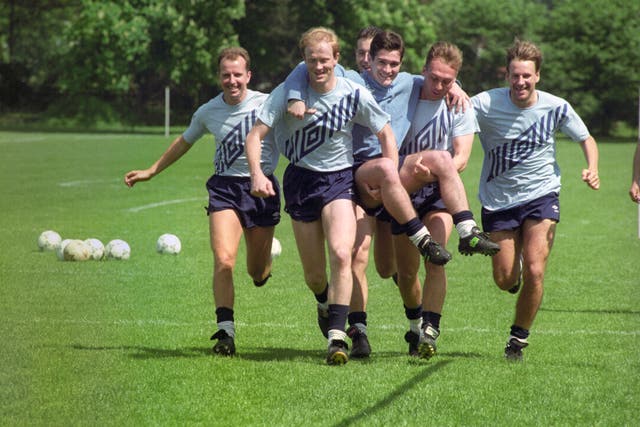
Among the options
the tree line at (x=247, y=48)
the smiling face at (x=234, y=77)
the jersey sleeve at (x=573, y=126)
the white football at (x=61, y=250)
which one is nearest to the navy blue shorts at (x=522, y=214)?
the jersey sleeve at (x=573, y=126)

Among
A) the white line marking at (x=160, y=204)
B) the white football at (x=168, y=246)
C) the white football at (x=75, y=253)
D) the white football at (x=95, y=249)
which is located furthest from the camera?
the white line marking at (x=160, y=204)

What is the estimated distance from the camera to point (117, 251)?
15.0 meters

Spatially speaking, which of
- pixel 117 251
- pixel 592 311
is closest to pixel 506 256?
pixel 592 311

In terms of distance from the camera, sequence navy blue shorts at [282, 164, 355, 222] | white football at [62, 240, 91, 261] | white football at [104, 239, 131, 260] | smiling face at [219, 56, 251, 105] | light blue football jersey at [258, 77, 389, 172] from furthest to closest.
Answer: white football at [104, 239, 131, 260]
white football at [62, 240, 91, 261]
smiling face at [219, 56, 251, 105]
navy blue shorts at [282, 164, 355, 222]
light blue football jersey at [258, 77, 389, 172]

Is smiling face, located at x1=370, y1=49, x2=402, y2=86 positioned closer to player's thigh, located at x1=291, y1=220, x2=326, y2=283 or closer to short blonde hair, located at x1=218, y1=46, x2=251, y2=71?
short blonde hair, located at x1=218, y1=46, x2=251, y2=71

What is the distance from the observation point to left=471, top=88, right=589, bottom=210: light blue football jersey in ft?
28.9

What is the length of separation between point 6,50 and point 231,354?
72.8m

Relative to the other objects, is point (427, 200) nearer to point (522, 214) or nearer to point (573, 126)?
point (522, 214)

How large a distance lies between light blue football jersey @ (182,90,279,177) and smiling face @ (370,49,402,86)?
0.92 m

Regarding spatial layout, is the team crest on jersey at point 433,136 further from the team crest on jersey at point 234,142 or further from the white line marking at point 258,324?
the white line marking at point 258,324

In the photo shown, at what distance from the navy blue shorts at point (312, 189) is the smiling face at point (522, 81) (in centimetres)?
135

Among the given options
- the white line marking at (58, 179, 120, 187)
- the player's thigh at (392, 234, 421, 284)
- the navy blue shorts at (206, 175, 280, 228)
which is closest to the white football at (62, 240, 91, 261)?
the navy blue shorts at (206, 175, 280, 228)

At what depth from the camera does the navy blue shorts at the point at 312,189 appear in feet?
27.2

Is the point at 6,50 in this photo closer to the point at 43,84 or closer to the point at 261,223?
the point at 43,84
